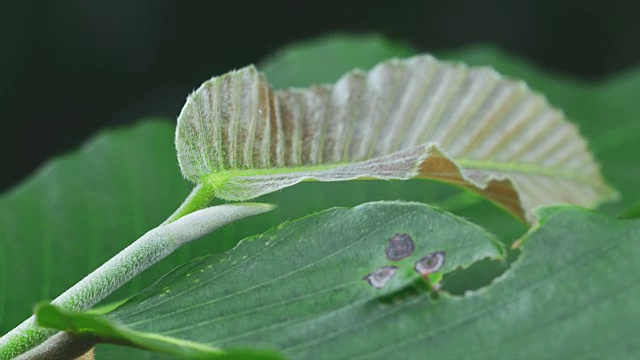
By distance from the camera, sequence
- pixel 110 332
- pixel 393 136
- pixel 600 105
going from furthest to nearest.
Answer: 1. pixel 600 105
2. pixel 393 136
3. pixel 110 332

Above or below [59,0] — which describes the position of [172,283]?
below

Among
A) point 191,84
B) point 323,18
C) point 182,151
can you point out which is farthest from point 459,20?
point 182,151

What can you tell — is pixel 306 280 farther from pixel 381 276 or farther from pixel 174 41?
pixel 174 41

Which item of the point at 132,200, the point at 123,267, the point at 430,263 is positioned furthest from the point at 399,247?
the point at 132,200

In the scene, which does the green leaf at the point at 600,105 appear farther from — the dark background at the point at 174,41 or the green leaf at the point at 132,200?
the dark background at the point at 174,41

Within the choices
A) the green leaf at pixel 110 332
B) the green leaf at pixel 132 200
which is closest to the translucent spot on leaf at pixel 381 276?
the green leaf at pixel 110 332

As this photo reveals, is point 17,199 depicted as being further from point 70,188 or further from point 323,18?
point 323,18

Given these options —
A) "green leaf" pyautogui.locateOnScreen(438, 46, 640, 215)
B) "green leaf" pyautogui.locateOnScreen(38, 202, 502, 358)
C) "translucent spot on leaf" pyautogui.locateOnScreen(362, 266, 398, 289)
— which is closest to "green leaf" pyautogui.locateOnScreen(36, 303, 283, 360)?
"green leaf" pyautogui.locateOnScreen(38, 202, 502, 358)
